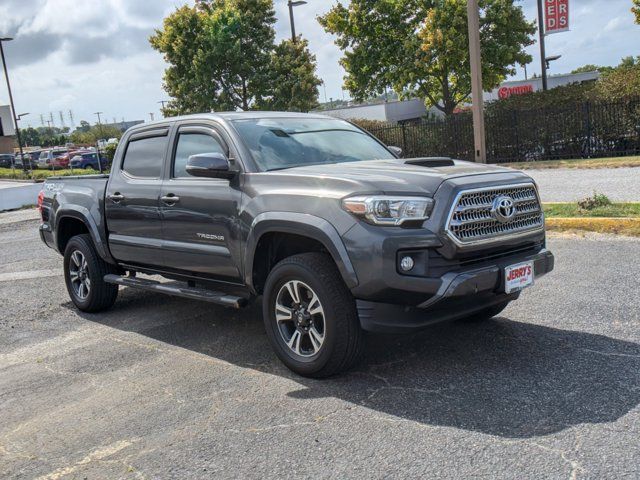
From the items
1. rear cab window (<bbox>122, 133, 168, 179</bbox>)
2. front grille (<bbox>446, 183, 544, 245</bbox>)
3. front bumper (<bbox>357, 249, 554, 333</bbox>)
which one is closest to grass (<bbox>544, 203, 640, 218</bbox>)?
front grille (<bbox>446, 183, 544, 245</bbox>)

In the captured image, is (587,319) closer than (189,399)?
No

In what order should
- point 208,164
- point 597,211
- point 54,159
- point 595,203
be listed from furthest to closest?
point 54,159
point 595,203
point 597,211
point 208,164

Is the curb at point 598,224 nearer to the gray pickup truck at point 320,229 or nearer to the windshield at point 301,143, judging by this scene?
the gray pickup truck at point 320,229

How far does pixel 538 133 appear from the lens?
21.5 meters

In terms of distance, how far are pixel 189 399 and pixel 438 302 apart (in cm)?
174

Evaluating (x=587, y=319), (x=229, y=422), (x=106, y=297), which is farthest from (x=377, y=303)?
(x=106, y=297)

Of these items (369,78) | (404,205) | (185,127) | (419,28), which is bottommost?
(404,205)

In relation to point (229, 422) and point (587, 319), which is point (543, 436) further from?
point (587, 319)

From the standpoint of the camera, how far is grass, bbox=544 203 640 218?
874 cm

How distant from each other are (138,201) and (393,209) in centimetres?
285

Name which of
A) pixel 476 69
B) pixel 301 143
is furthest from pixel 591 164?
pixel 301 143

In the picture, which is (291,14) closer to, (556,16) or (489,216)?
(556,16)

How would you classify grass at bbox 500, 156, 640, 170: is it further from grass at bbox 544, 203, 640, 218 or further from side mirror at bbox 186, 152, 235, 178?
side mirror at bbox 186, 152, 235, 178

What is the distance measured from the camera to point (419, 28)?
98.4ft
